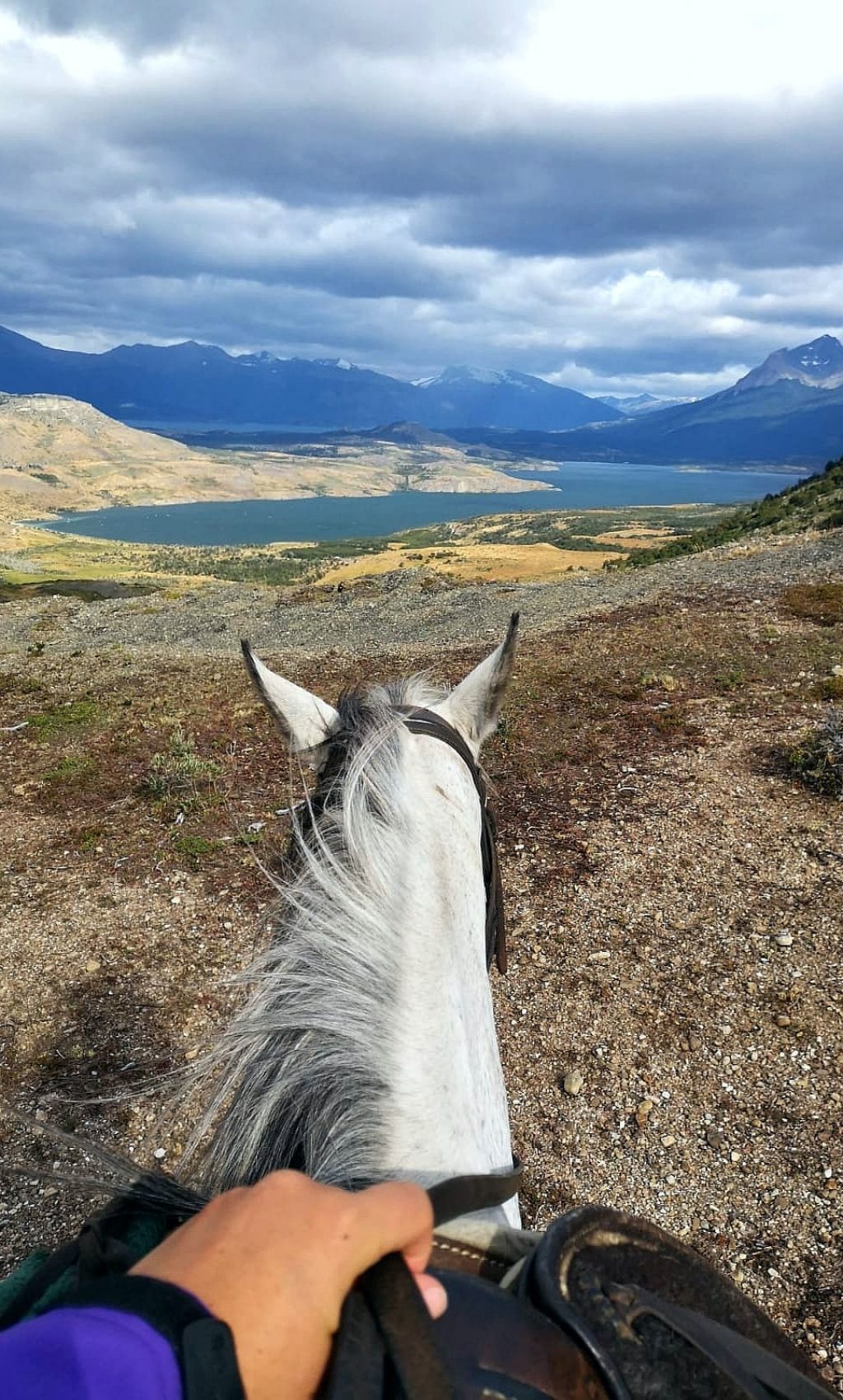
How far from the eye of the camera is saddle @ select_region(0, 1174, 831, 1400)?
2.86 feet

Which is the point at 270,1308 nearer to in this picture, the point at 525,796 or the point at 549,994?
the point at 549,994

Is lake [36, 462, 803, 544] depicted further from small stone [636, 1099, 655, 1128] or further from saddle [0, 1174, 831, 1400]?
saddle [0, 1174, 831, 1400]

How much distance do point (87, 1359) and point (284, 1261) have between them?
24cm

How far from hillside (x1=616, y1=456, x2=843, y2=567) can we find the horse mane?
71.7 feet

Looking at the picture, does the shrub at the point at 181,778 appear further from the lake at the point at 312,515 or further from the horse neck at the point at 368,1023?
the lake at the point at 312,515

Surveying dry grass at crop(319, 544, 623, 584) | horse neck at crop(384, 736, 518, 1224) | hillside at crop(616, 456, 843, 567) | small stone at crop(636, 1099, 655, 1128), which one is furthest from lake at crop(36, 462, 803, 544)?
horse neck at crop(384, 736, 518, 1224)

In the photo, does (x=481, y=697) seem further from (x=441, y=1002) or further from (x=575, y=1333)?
(x=575, y=1333)

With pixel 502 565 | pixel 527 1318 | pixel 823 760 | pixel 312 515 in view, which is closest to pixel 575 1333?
pixel 527 1318

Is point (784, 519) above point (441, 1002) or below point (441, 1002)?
above

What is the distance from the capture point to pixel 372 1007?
1.39 m

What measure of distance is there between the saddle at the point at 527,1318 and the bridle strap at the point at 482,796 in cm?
80

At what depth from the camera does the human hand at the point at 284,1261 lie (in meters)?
0.86

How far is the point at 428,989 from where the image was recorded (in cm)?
147

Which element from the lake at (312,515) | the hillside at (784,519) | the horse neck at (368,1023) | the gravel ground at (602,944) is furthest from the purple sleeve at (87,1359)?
the lake at (312,515)
